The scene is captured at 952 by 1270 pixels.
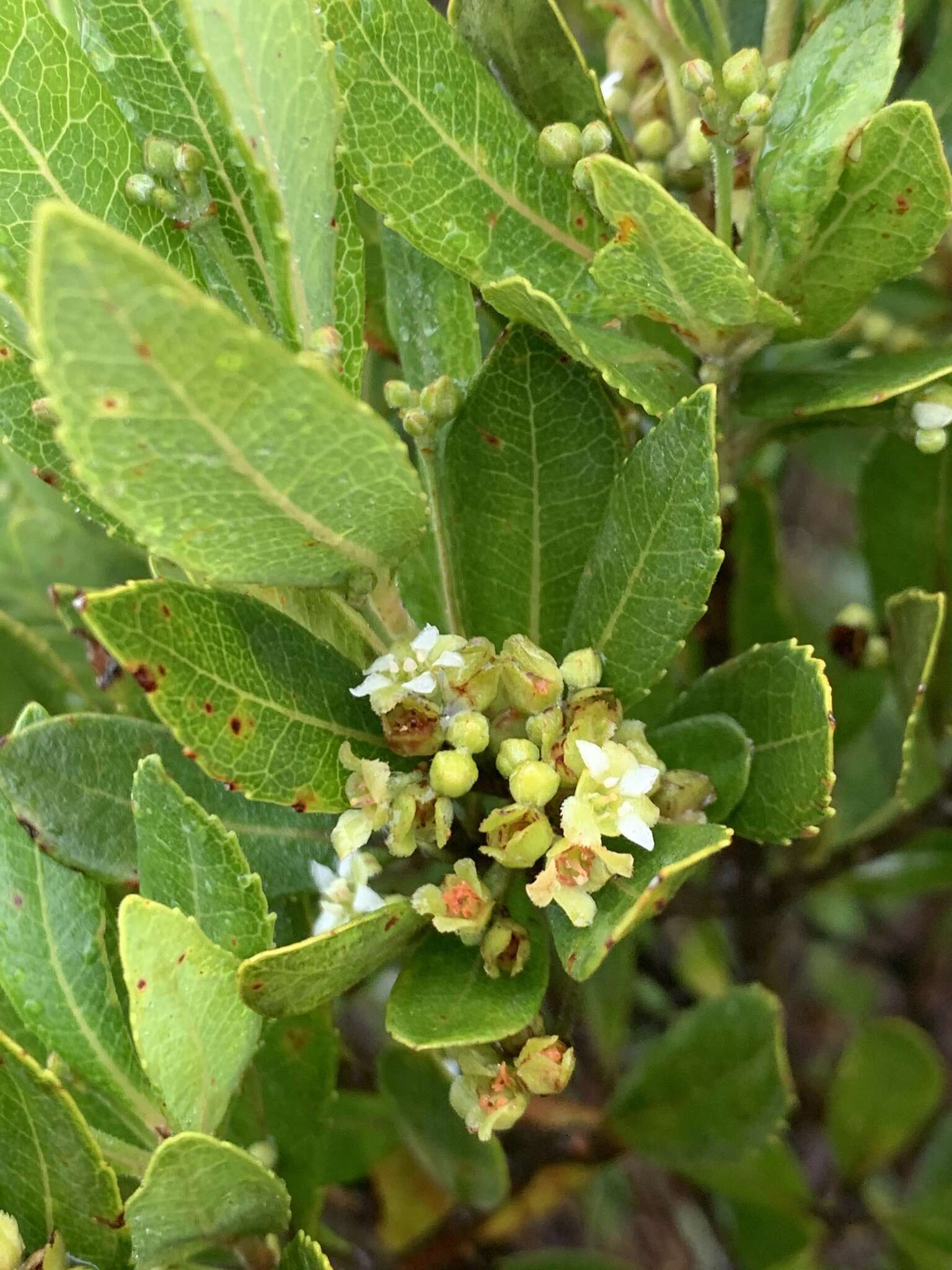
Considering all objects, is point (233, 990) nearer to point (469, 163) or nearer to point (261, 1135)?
point (261, 1135)

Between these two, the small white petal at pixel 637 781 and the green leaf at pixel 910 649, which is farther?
the green leaf at pixel 910 649

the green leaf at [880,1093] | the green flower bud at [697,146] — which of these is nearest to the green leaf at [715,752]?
the green flower bud at [697,146]

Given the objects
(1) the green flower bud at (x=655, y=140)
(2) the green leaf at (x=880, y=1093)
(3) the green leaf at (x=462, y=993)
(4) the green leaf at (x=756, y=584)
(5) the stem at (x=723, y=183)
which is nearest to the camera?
(3) the green leaf at (x=462, y=993)

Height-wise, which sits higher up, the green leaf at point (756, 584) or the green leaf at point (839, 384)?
the green leaf at point (839, 384)

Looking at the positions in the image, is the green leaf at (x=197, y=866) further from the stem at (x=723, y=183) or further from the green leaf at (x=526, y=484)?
the stem at (x=723, y=183)

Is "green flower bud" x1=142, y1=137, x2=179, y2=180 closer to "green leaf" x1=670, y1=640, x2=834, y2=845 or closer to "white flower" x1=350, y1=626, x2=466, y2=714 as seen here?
"white flower" x1=350, y1=626, x2=466, y2=714

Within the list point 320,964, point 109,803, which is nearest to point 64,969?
point 109,803
